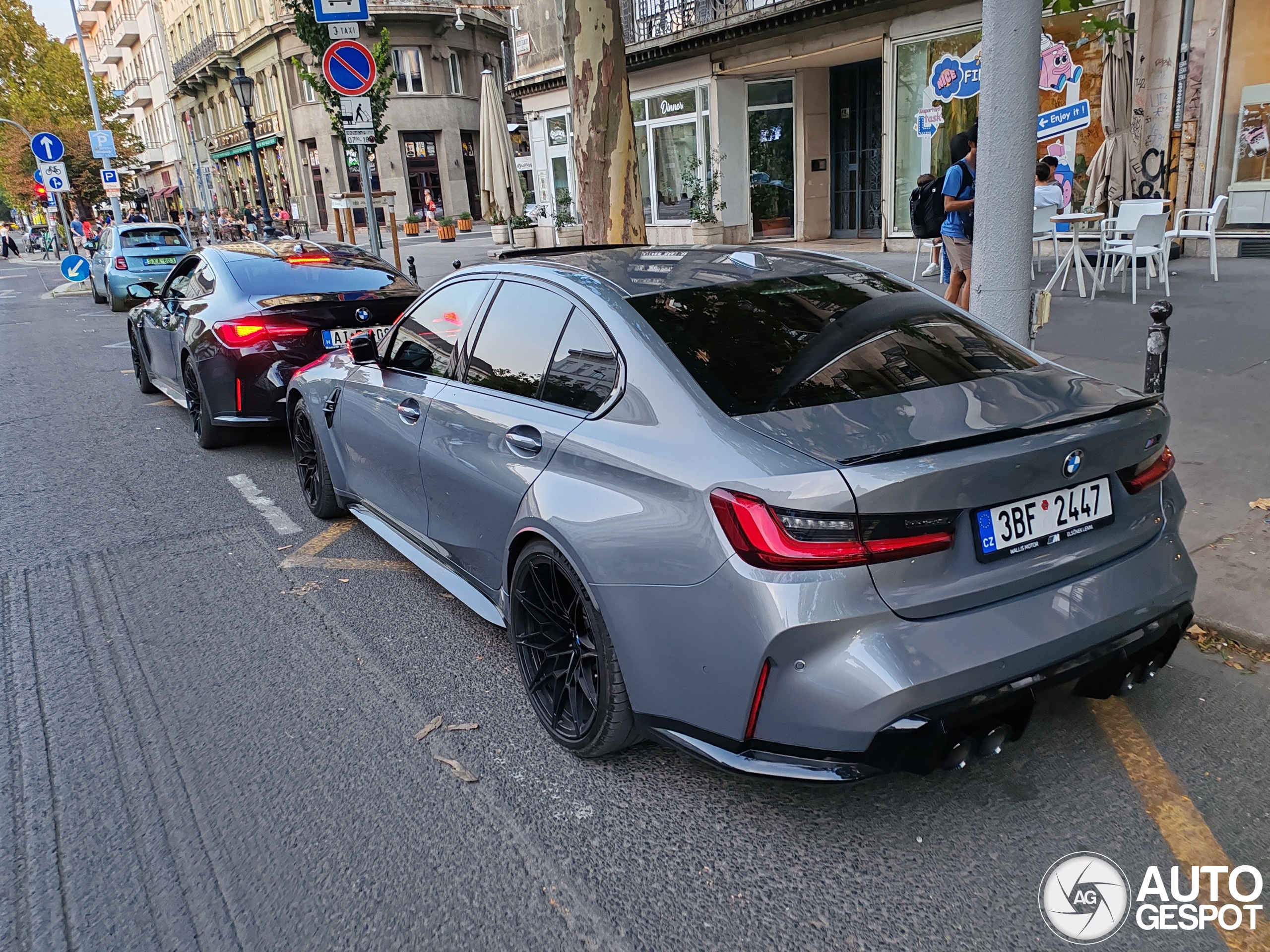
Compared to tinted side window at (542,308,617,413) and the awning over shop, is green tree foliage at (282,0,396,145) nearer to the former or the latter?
tinted side window at (542,308,617,413)

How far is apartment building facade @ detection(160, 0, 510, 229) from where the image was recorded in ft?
142

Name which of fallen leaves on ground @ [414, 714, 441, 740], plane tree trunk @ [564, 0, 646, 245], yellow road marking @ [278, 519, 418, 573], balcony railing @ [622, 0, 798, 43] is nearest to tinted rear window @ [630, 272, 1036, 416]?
fallen leaves on ground @ [414, 714, 441, 740]

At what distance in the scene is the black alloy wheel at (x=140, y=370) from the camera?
31.2ft

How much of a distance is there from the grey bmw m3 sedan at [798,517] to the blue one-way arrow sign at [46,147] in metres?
24.9

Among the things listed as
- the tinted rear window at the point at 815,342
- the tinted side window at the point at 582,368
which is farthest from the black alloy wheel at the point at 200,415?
the tinted rear window at the point at 815,342

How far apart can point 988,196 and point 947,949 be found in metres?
4.15

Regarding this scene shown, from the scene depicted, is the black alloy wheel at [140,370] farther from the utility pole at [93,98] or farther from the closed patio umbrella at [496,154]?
the utility pole at [93,98]

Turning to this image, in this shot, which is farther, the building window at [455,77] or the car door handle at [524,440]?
the building window at [455,77]

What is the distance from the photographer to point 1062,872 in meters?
2.44

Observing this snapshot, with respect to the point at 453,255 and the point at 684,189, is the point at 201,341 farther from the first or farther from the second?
the point at 453,255

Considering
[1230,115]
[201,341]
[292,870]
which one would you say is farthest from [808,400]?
[1230,115]

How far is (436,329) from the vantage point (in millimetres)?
4191

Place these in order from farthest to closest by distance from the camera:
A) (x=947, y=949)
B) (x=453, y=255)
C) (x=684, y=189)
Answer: (x=453, y=255) < (x=684, y=189) < (x=947, y=949)

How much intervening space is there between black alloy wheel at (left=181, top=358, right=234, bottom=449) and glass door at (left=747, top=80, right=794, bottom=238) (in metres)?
15.2
